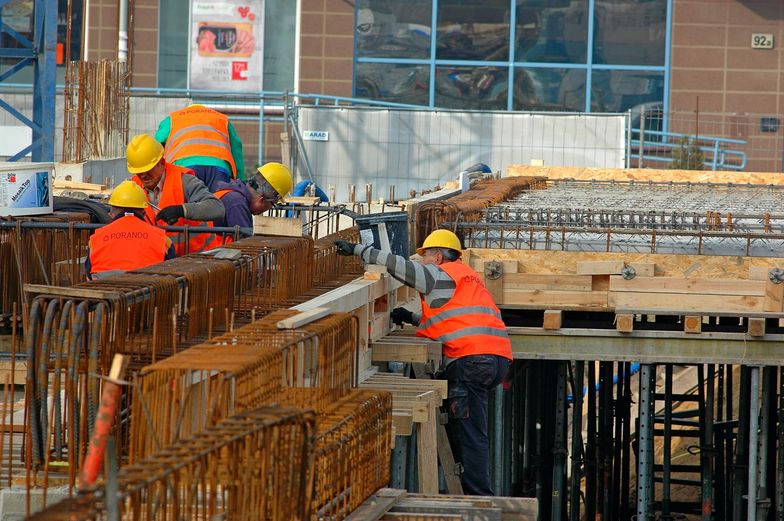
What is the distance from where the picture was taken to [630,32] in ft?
105

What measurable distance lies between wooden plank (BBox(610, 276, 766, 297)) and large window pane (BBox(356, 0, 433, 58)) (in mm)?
20483

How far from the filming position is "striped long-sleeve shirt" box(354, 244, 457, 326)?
10.4 metres

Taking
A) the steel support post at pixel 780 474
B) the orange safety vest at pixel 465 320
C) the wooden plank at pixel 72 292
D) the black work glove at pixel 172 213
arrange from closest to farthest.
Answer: the wooden plank at pixel 72 292 < the orange safety vest at pixel 465 320 < the black work glove at pixel 172 213 < the steel support post at pixel 780 474

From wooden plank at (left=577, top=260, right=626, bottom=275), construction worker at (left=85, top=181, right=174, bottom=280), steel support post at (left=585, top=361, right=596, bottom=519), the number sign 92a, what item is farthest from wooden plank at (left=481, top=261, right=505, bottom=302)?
the number sign 92a

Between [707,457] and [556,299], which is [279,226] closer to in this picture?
[556,299]

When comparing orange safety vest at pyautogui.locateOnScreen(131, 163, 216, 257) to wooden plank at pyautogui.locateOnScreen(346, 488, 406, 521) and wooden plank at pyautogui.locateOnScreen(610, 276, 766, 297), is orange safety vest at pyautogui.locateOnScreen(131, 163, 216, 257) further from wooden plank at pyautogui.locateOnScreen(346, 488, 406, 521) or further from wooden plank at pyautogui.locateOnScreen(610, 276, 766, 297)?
wooden plank at pyautogui.locateOnScreen(346, 488, 406, 521)

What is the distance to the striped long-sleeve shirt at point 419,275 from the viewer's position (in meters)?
10.4

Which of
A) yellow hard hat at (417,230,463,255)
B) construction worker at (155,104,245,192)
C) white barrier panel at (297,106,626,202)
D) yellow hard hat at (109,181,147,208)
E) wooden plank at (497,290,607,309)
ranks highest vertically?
white barrier panel at (297,106,626,202)

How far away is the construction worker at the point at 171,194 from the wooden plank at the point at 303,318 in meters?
3.01

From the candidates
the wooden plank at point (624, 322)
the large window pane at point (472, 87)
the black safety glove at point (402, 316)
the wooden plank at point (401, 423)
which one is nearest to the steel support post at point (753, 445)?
the wooden plank at point (624, 322)

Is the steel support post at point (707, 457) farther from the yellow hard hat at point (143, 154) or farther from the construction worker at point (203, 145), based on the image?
the yellow hard hat at point (143, 154)

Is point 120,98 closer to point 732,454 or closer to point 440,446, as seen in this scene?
point 732,454

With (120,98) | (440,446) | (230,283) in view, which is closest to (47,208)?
(230,283)

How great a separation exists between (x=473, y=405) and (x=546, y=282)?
2119 mm
